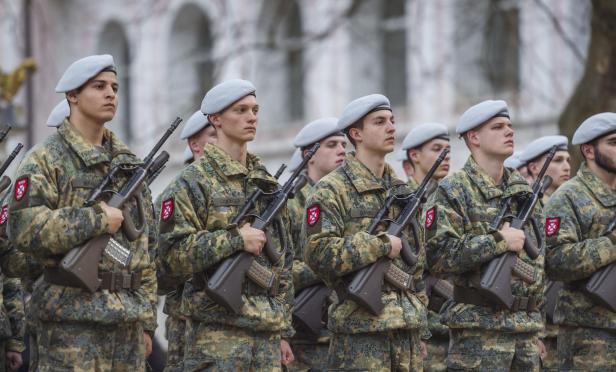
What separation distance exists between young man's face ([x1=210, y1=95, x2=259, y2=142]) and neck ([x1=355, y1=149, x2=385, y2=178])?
0.82m

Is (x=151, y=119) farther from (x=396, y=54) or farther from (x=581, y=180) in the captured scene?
(x=581, y=180)

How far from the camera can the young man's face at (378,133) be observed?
916cm

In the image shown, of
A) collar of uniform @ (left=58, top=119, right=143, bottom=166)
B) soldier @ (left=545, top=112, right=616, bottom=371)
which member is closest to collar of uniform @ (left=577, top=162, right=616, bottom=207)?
soldier @ (left=545, top=112, right=616, bottom=371)

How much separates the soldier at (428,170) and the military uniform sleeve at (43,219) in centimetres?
375

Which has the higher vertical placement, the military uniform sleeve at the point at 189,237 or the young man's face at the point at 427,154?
the military uniform sleeve at the point at 189,237

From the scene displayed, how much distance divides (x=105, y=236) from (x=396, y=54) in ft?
57.6

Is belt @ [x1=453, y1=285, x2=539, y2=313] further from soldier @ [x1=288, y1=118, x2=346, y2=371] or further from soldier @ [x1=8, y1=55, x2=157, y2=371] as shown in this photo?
soldier @ [x1=8, y1=55, x2=157, y2=371]

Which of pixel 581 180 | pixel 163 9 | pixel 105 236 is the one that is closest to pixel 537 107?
pixel 163 9

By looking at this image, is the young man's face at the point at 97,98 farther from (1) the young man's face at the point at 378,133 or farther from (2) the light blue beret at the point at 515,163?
(2) the light blue beret at the point at 515,163

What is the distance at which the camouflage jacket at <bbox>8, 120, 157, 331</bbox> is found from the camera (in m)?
7.70

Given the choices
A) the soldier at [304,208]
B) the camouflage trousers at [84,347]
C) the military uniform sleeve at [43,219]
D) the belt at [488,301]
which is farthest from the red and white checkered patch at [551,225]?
the military uniform sleeve at [43,219]

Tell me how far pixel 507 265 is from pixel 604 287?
2.66ft

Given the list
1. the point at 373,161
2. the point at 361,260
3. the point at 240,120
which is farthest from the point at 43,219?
the point at 373,161

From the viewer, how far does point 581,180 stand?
9.96 m
